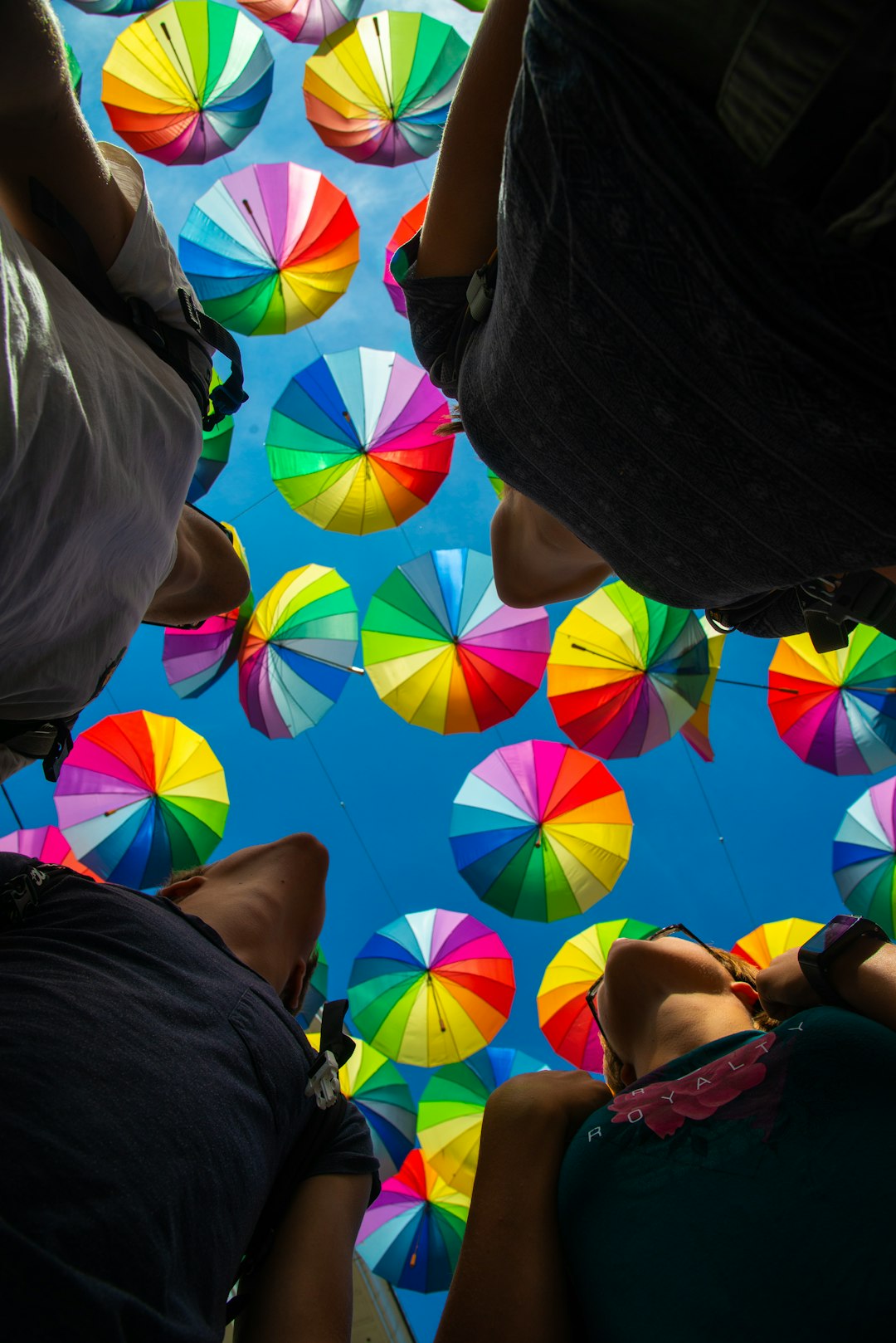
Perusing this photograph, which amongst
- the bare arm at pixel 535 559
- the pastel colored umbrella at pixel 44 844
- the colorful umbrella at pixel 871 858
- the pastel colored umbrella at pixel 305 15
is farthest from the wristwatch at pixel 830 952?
the pastel colored umbrella at pixel 305 15

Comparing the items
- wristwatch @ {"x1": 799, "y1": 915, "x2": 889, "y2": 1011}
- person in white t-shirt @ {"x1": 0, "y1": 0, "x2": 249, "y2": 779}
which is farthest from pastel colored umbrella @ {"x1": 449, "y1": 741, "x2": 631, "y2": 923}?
person in white t-shirt @ {"x1": 0, "y1": 0, "x2": 249, "y2": 779}

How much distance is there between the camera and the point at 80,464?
1.23 metres

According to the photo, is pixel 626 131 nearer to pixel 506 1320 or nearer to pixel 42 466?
pixel 42 466

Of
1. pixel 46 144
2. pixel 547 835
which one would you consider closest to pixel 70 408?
pixel 46 144

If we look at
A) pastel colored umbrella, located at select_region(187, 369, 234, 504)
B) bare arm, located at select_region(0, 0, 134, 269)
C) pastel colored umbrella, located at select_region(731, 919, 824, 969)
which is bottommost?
pastel colored umbrella, located at select_region(731, 919, 824, 969)

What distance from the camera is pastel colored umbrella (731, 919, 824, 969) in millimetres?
6613

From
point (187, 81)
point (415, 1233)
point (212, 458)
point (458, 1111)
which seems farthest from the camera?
point (415, 1233)

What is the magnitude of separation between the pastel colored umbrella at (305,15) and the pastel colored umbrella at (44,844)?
23.8ft

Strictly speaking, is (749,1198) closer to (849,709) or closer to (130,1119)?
(130,1119)

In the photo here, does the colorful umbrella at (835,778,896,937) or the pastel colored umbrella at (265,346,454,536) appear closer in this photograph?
the pastel colored umbrella at (265,346,454,536)

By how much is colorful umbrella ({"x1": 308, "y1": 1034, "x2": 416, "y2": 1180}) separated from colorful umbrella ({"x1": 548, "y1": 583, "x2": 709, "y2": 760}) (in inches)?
163

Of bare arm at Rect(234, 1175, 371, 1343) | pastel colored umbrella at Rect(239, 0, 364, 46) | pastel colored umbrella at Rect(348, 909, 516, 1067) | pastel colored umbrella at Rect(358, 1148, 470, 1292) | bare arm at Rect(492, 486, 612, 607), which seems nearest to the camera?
bare arm at Rect(234, 1175, 371, 1343)

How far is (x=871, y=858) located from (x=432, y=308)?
7.03 m

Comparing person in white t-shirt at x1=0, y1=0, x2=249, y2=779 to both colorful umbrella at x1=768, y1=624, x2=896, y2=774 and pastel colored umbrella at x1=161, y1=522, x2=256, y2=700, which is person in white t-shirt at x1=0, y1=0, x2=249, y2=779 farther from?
colorful umbrella at x1=768, y1=624, x2=896, y2=774
